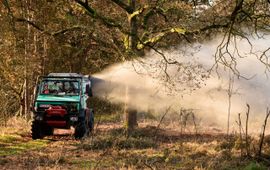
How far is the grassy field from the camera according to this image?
34.9ft

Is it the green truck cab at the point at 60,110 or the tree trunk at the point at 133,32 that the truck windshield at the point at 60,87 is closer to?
the green truck cab at the point at 60,110

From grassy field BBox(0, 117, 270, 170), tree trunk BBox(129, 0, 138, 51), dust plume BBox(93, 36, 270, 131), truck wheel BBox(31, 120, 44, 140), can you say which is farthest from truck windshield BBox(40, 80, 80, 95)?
dust plume BBox(93, 36, 270, 131)

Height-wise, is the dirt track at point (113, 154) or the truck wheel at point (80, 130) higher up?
the truck wheel at point (80, 130)

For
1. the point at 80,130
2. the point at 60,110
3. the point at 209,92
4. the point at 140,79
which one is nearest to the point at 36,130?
the point at 60,110

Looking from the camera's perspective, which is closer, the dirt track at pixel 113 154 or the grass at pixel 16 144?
the dirt track at pixel 113 154

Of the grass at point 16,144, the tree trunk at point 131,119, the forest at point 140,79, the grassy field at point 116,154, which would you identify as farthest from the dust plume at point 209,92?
the grass at point 16,144

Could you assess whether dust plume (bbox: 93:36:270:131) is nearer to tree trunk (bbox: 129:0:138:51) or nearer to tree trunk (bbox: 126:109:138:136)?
tree trunk (bbox: 126:109:138:136)

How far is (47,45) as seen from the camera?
24500mm

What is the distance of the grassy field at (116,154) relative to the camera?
1062cm

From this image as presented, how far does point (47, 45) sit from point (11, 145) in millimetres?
10569

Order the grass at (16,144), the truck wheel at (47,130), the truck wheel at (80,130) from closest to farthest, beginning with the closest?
1. the grass at (16,144)
2. the truck wheel at (80,130)
3. the truck wheel at (47,130)

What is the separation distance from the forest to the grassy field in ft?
0.13

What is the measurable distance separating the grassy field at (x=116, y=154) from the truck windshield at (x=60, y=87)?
1596mm

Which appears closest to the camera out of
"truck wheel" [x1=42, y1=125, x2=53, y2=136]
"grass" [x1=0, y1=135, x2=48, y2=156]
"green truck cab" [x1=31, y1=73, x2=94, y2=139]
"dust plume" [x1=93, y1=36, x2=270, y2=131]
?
"grass" [x1=0, y1=135, x2=48, y2=156]
